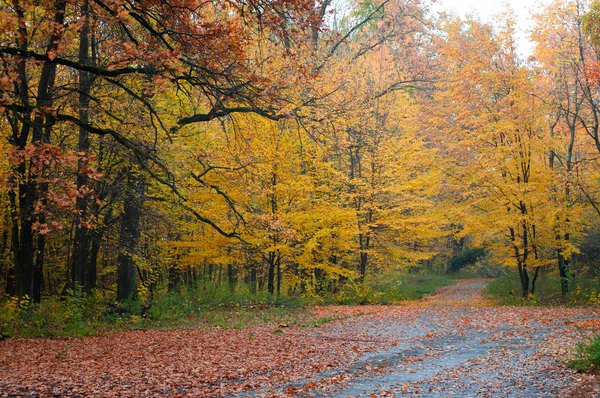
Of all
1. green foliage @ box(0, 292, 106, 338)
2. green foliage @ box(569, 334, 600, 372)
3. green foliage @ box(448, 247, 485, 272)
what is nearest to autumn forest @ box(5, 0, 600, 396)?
green foliage @ box(0, 292, 106, 338)

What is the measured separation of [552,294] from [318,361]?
573 inches

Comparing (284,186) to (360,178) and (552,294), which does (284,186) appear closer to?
(360,178)

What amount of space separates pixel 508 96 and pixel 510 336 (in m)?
10.5

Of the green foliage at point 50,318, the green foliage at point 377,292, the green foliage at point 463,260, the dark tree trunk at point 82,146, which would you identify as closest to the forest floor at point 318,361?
the green foliage at point 50,318

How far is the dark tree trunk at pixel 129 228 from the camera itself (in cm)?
1410

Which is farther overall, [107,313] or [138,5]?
[107,313]

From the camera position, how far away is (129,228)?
580 inches

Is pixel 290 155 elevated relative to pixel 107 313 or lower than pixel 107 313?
elevated

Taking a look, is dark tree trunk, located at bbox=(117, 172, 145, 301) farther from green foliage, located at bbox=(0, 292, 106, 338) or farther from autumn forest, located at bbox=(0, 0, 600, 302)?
green foliage, located at bbox=(0, 292, 106, 338)

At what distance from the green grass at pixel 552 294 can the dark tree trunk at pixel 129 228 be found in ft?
43.5

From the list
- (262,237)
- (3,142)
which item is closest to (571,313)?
(262,237)

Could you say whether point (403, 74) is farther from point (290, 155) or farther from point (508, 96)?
point (290, 155)

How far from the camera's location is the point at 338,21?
25.7 metres

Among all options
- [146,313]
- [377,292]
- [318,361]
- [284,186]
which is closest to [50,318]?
[146,313]
